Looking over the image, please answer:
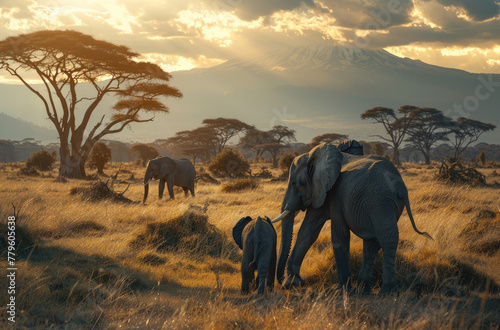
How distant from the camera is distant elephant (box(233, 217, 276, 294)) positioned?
5.27 metres

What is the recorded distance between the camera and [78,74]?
24.5m

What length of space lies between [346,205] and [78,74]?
22.0 m

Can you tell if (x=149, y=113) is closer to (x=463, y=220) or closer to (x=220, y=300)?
(x=463, y=220)

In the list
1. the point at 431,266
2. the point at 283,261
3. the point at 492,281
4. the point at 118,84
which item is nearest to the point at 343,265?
the point at 283,261

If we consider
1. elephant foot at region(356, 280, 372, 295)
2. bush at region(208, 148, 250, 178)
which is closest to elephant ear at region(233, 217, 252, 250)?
elephant foot at region(356, 280, 372, 295)

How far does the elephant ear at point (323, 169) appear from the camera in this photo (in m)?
5.53

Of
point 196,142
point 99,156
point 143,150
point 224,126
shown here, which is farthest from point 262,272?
point 196,142

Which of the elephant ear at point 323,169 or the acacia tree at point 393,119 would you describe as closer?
the elephant ear at point 323,169

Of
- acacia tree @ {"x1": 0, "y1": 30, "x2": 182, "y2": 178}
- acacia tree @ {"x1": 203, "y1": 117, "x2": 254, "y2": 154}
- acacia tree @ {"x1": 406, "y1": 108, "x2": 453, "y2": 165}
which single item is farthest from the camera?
acacia tree @ {"x1": 203, "y1": 117, "x2": 254, "y2": 154}

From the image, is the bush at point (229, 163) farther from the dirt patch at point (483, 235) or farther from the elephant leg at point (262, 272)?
the elephant leg at point (262, 272)

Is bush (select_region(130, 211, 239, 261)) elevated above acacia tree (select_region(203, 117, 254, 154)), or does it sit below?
below

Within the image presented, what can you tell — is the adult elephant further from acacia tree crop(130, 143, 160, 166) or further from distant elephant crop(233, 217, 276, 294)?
acacia tree crop(130, 143, 160, 166)

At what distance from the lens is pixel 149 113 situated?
1079 inches

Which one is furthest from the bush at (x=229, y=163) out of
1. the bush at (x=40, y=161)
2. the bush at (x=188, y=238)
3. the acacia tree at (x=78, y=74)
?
the bush at (x=188, y=238)
